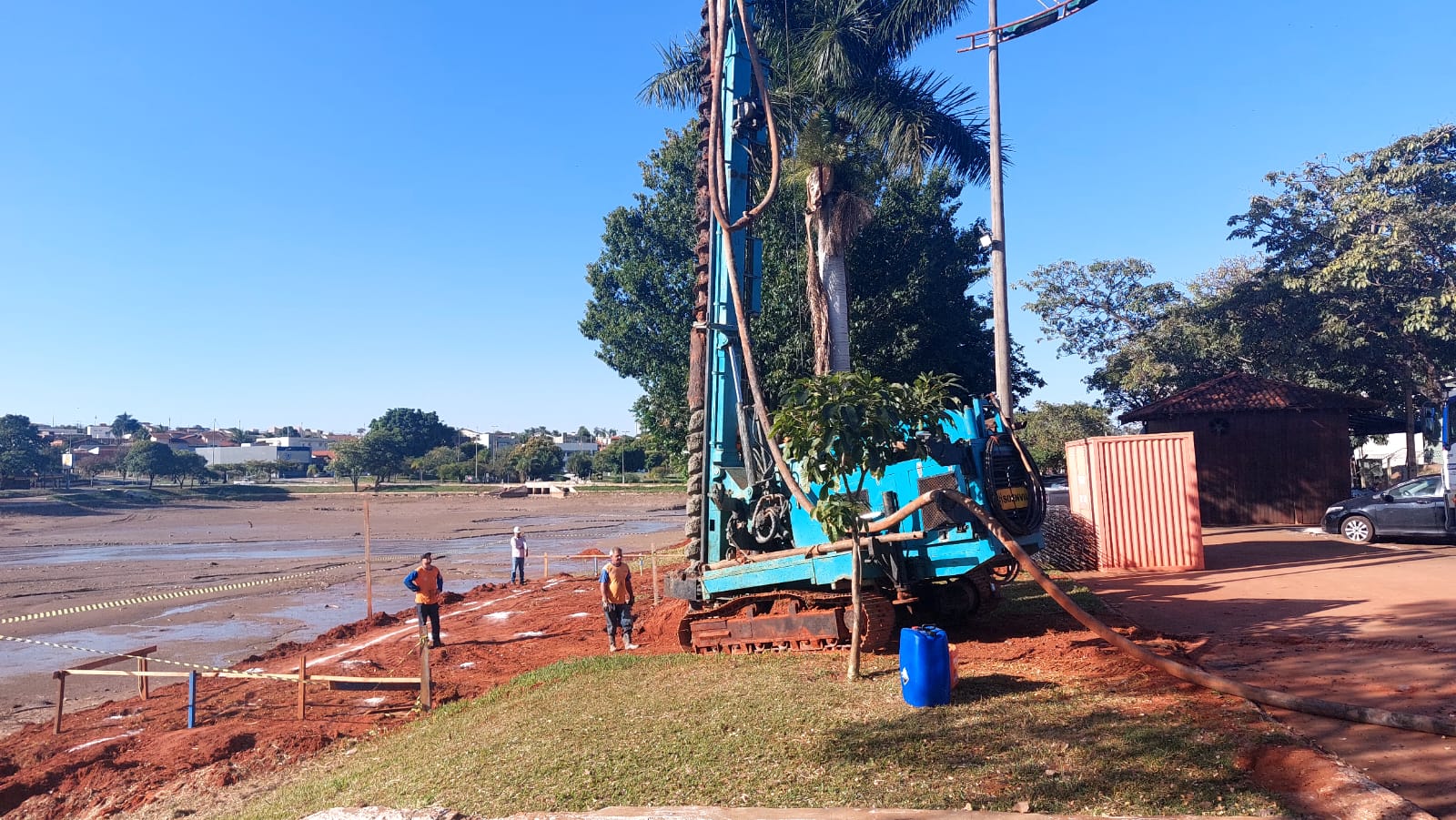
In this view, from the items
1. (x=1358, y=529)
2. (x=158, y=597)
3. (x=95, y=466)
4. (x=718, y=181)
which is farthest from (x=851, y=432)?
(x=95, y=466)

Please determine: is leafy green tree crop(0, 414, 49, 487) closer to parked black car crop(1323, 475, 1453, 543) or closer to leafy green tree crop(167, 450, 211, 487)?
leafy green tree crop(167, 450, 211, 487)

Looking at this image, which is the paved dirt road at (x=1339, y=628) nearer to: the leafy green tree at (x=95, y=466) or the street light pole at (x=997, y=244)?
the street light pole at (x=997, y=244)

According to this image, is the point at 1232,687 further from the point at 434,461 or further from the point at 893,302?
the point at 434,461

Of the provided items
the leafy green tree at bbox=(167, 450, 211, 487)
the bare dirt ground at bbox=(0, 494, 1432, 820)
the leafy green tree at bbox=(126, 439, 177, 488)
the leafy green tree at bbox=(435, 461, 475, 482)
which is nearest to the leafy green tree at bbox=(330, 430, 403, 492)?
the leafy green tree at bbox=(435, 461, 475, 482)

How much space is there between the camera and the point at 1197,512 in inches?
601

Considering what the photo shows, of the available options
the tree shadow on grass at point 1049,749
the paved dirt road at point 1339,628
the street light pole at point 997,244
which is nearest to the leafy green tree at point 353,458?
the street light pole at point 997,244

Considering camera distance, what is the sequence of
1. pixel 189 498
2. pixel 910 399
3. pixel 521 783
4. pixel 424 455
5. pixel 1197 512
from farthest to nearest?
pixel 424 455 → pixel 189 498 → pixel 1197 512 → pixel 910 399 → pixel 521 783

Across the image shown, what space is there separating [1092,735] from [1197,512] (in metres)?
10.6

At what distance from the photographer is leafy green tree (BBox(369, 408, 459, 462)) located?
10219 centimetres

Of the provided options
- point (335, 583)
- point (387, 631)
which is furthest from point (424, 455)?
point (387, 631)

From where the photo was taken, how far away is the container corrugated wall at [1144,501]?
1534cm

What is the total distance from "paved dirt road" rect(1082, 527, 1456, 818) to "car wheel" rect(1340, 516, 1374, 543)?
54 cm

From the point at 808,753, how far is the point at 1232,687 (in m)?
3.29

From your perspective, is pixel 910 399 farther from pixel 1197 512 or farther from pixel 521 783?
pixel 1197 512
